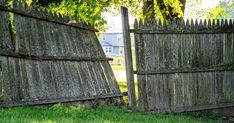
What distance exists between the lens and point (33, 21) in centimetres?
845

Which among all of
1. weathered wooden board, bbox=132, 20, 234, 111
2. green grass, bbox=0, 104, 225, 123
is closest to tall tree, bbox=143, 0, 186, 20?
weathered wooden board, bbox=132, 20, 234, 111

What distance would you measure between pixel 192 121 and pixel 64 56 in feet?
10.5

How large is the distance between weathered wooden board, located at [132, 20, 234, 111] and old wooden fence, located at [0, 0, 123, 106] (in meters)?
1.09

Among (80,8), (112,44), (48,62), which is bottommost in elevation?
(112,44)

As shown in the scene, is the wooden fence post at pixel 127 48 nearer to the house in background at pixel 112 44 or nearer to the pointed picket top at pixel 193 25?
the pointed picket top at pixel 193 25

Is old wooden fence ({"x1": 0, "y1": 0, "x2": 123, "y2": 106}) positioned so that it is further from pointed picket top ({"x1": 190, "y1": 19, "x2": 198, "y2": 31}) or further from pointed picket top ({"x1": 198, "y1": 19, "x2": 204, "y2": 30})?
pointed picket top ({"x1": 198, "y1": 19, "x2": 204, "y2": 30})

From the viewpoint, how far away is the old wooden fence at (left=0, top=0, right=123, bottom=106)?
776 centimetres

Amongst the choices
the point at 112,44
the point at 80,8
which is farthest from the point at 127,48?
the point at 112,44

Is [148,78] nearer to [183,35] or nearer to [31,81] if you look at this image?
[183,35]

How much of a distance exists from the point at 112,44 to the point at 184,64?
70.0 metres

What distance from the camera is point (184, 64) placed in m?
9.50

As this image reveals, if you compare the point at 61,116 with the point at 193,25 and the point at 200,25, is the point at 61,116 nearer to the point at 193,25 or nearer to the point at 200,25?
the point at 193,25

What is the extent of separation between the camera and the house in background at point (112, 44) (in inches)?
3066

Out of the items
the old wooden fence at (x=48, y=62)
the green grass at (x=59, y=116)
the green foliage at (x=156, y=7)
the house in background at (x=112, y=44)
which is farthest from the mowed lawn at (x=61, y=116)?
the house in background at (x=112, y=44)
